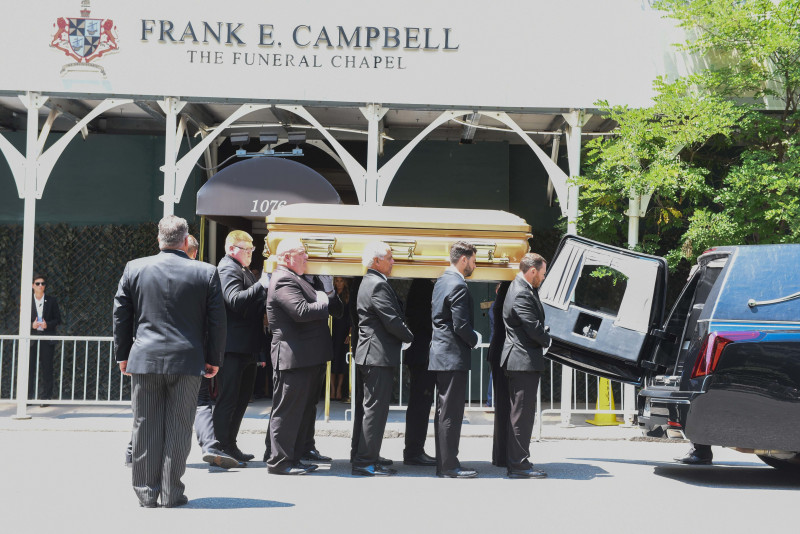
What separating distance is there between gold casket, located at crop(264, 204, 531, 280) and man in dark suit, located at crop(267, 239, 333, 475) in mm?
458

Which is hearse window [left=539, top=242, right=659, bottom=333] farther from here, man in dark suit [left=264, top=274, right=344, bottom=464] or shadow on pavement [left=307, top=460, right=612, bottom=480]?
man in dark suit [left=264, top=274, right=344, bottom=464]

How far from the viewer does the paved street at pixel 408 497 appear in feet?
20.1

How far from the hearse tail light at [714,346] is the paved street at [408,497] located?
1.01 m

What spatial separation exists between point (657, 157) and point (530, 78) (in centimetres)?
197

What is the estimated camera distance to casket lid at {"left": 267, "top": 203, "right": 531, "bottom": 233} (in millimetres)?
8586

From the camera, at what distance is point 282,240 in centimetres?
852

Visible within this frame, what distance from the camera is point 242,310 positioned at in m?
8.25

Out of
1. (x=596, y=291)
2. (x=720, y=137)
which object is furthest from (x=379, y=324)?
(x=596, y=291)

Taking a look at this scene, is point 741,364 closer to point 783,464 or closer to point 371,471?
point 783,464

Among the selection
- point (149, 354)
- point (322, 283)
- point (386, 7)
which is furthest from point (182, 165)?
point (149, 354)

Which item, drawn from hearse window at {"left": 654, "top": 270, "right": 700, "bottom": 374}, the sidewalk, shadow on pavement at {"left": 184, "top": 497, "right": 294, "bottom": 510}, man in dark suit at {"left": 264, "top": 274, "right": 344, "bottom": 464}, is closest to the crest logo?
the sidewalk

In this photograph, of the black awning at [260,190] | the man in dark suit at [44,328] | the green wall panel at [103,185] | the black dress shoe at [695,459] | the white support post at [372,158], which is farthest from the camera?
the green wall panel at [103,185]

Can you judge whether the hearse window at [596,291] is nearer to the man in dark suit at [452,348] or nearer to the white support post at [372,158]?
the white support post at [372,158]

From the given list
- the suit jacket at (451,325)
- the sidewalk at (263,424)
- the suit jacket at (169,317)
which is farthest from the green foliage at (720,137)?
the suit jacket at (169,317)
